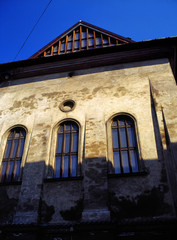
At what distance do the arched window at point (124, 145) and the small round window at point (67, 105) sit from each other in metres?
1.89

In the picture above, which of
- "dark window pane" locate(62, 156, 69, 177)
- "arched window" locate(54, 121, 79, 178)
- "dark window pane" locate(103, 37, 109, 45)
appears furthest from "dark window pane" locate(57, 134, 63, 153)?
"dark window pane" locate(103, 37, 109, 45)

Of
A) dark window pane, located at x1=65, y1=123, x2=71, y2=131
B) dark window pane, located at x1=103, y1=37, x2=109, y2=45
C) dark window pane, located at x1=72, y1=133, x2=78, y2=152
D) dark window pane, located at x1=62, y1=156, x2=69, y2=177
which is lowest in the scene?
dark window pane, located at x1=62, y1=156, x2=69, y2=177

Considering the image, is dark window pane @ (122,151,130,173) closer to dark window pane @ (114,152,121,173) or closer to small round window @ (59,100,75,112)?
dark window pane @ (114,152,121,173)

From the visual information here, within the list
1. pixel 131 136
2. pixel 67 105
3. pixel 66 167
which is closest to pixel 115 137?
pixel 131 136

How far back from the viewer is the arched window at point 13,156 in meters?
7.67

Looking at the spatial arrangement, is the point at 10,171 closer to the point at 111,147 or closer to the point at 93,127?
the point at 93,127

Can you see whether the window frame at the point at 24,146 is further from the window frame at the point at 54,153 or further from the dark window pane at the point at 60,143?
the dark window pane at the point at 60,143

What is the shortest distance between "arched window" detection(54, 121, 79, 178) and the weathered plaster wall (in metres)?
0.29

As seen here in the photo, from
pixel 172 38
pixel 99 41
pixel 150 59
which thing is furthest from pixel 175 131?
pixel 99 41

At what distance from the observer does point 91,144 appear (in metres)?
7.47

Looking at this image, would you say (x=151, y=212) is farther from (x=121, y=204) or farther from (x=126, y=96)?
(x=126, y=96)

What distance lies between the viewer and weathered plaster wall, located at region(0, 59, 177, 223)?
6402mm

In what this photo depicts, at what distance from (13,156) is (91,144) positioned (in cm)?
306

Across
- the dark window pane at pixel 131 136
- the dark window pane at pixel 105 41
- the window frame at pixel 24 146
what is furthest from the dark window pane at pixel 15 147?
the dark window pane at pixel 105 41
